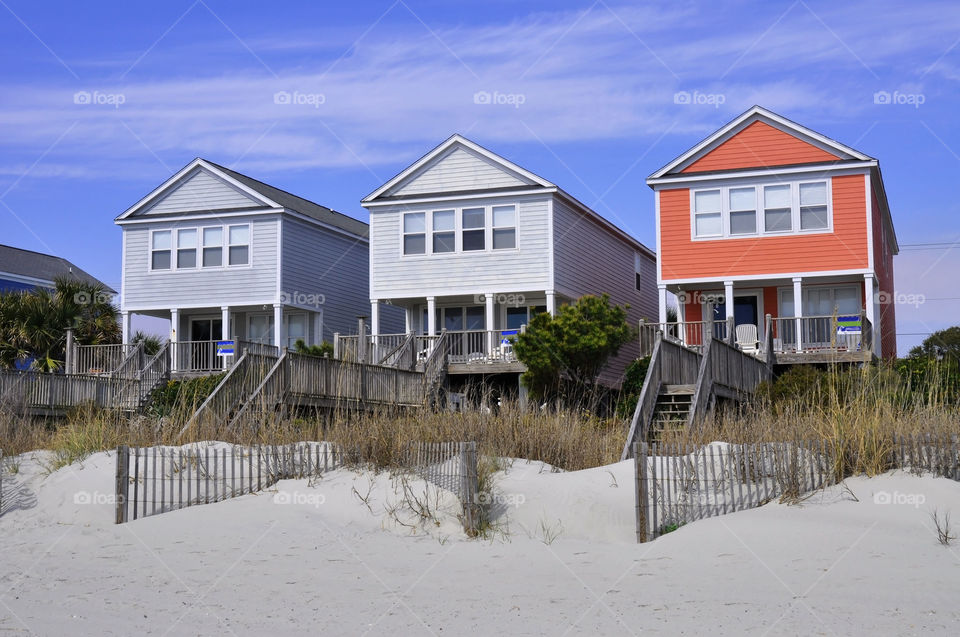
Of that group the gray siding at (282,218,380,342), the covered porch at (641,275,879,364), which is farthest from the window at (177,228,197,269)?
the covered porch at (641,275,879,364)

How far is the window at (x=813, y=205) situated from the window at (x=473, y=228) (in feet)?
29.1

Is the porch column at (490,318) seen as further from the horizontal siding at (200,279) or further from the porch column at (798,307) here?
the porch column at (798,307)

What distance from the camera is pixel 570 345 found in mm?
24391

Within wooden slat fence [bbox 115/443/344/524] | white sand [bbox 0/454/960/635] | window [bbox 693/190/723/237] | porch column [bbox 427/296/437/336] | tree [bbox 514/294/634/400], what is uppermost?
window [bbox 693/190/723/237]

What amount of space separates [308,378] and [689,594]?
1267 centimetres

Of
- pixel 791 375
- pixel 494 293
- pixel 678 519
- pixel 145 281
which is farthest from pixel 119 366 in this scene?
pixel 678 519

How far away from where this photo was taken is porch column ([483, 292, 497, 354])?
28.8m

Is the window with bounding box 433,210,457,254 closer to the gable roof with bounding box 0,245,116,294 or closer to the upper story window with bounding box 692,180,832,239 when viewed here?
the upper story window with bounding box 692,180,832,239

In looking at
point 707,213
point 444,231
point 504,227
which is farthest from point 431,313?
point 707,213

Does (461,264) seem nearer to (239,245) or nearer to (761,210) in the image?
(239,245)

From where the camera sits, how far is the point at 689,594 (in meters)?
9.33

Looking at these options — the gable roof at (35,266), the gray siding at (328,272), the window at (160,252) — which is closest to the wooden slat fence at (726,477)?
the gray siding at (328,272)

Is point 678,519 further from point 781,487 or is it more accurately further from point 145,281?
point 145,281

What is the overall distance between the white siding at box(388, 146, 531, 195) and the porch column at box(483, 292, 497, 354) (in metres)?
3.27
